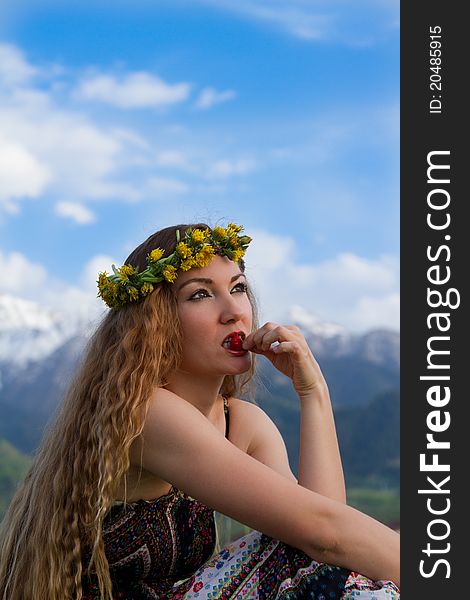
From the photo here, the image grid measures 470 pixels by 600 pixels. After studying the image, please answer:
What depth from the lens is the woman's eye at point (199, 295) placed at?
3.27m

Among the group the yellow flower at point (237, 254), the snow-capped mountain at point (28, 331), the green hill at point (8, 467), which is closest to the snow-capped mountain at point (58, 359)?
the snow-capped mountain at point (28, 331)

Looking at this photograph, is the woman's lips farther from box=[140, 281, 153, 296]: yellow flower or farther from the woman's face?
box=[140, 281, 153, 296]: yellow flower

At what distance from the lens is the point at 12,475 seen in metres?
36.7

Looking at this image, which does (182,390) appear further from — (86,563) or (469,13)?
(469,13)

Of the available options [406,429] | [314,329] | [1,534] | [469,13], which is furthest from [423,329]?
[314,329]

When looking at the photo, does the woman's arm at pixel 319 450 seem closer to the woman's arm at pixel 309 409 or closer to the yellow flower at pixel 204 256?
the woman's arm at pixel 309 409

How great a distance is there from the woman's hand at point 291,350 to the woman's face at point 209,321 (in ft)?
0.20

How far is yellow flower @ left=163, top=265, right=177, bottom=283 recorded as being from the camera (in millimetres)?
3217

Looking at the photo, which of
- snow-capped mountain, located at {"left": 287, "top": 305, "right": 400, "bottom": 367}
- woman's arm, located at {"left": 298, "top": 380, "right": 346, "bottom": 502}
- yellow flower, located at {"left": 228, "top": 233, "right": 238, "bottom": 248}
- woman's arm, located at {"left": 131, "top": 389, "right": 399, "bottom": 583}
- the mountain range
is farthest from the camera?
snow-capped mountain, located at {"left": 287, "top": 305, "right": 400, "bottom": 367}

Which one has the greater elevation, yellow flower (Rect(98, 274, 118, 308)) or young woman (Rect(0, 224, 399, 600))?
yellow flower (Rect(98, 274, 118, 308))

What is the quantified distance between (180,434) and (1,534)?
0.96m

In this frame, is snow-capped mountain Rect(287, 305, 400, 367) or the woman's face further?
snow-capped mountain Rect(287, 305, 400, 367)

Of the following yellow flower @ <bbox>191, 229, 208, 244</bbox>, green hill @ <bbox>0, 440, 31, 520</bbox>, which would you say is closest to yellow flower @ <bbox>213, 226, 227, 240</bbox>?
yellow flower @ <bbox>191, 229, 208, 244</bbox>

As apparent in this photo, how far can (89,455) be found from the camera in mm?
3090
